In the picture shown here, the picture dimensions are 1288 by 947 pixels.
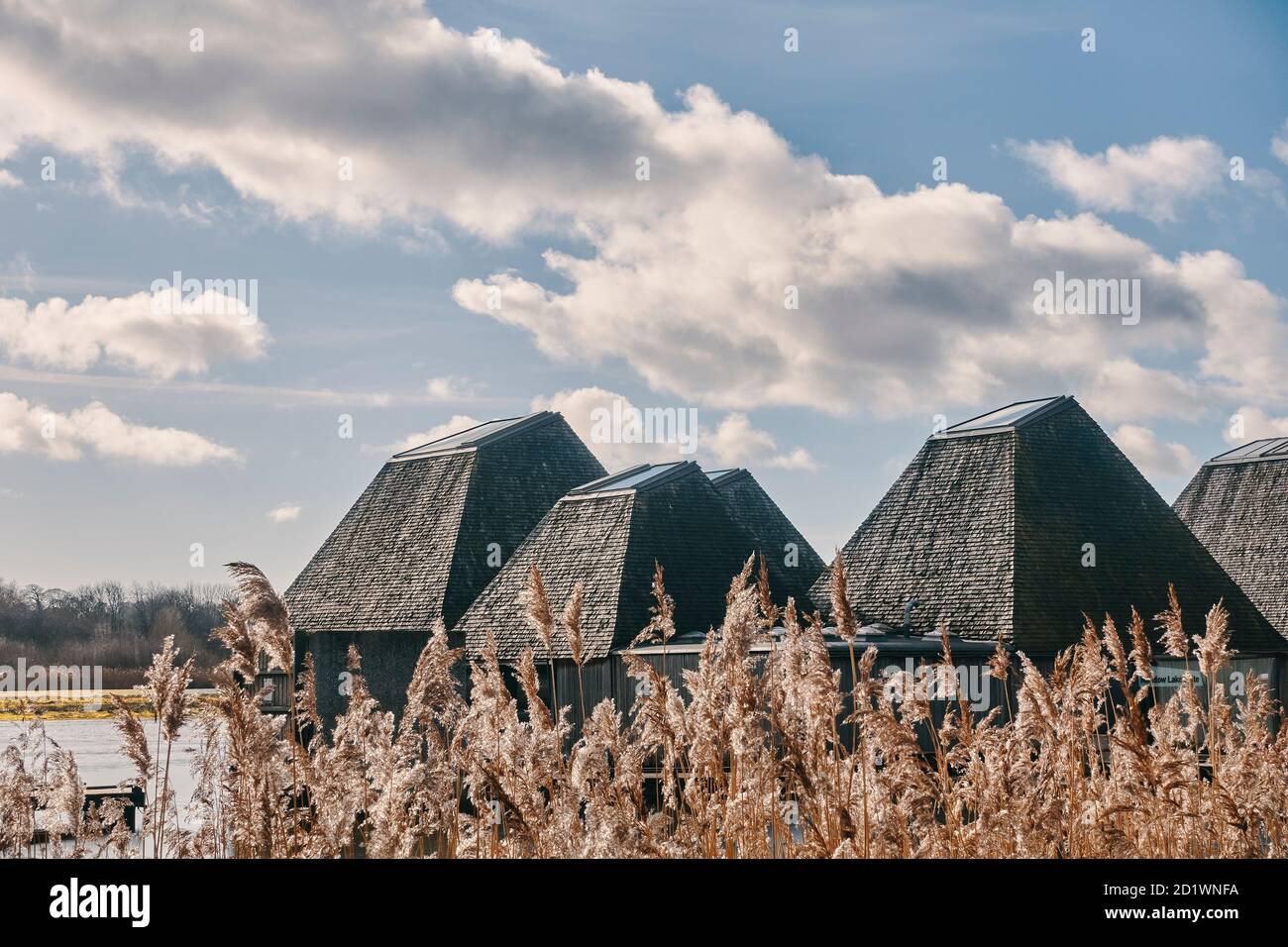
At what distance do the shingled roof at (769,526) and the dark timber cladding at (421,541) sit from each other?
3.98m

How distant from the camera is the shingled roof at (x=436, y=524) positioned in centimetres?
3034

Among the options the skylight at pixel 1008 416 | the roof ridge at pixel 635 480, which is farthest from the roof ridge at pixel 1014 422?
the roof ridge at pixel 635 480

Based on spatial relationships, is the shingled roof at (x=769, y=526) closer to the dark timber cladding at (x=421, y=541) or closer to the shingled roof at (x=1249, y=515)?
the dark timber cladding at (x=421, y=541)

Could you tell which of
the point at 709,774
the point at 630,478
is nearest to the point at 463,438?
the point at 630,478

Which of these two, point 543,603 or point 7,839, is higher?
point 543,603

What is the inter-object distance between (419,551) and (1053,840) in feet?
93.4

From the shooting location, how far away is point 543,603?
4.73 meters

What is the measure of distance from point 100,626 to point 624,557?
173 ft

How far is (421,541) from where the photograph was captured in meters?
31.9

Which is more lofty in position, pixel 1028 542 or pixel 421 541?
pixel 421 541

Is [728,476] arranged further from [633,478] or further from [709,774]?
[709,774]

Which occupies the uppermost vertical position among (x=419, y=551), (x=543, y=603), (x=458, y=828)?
(x=419, y=551)

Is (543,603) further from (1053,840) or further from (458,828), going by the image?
(1053,840)
